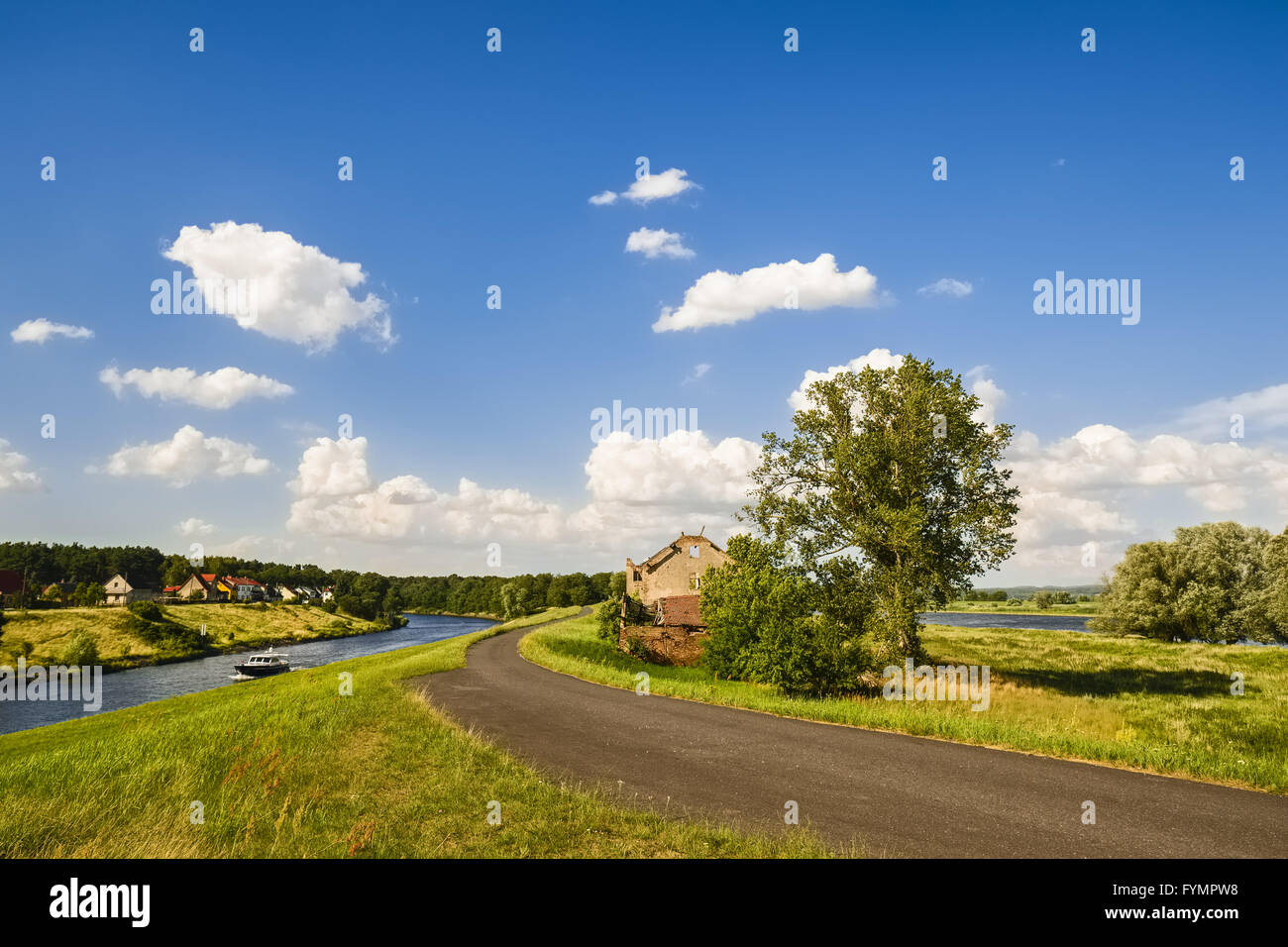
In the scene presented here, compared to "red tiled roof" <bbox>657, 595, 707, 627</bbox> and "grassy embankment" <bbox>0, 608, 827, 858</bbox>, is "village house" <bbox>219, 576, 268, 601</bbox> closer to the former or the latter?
→ "red tiled roof" <bbox>657, 595, 707, 627</bbox>

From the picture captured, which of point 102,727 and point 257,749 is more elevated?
point 257,749

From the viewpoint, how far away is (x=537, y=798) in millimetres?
10133

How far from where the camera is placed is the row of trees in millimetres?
57312

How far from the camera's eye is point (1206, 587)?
191 feet

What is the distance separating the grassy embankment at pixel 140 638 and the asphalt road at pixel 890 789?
77044 millimetres

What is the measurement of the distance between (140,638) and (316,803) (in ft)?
301

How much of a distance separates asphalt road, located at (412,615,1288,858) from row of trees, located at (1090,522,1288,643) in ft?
207

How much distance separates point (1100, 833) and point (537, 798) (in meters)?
8.71

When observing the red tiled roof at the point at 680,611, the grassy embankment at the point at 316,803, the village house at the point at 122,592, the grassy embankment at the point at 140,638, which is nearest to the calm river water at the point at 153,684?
the grassy embankment at the point at 140,638
